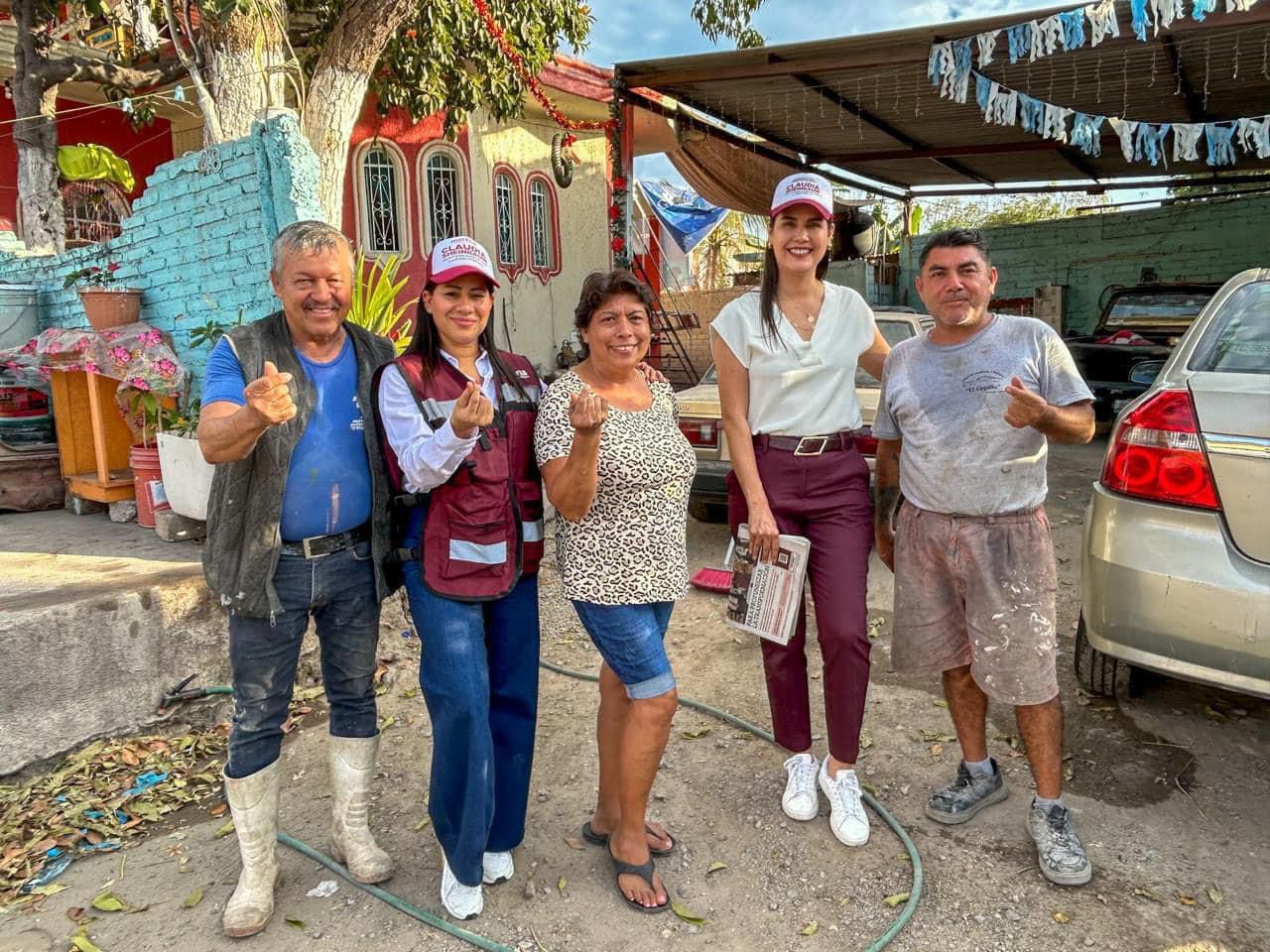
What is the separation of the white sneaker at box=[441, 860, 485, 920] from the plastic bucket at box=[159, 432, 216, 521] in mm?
2802

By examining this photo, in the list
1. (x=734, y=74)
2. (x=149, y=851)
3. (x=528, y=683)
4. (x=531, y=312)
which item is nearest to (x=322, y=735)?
(x=149, y=851)

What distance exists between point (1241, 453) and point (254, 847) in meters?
2.95

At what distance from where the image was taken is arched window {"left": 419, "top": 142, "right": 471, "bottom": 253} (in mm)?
10836

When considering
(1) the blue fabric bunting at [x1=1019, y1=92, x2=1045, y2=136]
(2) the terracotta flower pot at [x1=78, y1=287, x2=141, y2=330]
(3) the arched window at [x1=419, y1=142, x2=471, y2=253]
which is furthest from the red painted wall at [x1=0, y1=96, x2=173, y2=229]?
(1) the blue fabric bunting at [x1=1019, y1=92, x2=1045, y2=136]

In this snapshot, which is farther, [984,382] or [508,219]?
[508,219]

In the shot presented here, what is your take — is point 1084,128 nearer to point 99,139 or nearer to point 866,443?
point 866,443

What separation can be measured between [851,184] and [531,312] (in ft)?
19.3

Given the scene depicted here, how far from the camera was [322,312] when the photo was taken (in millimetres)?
2309

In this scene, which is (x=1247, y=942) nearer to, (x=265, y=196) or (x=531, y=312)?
(x=265, y=196)

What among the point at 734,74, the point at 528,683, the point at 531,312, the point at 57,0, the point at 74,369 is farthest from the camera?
the point at 531,312

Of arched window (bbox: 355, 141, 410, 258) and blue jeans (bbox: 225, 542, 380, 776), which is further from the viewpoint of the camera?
arched window (bbox: 355, 141, 410, 258)

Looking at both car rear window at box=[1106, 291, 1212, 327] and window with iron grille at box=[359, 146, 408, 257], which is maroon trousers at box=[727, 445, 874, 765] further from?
car rear window at box=[1106, 291, 1212, 327]

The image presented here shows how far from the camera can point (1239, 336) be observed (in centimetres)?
279

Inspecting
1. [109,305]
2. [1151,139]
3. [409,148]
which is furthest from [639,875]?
[409,148]
